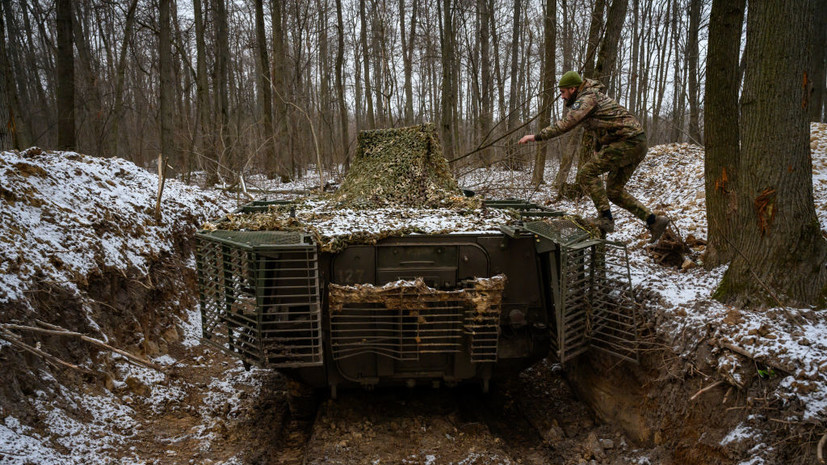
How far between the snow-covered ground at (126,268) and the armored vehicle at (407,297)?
2.43 ft

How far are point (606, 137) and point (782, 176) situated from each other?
1.74 m

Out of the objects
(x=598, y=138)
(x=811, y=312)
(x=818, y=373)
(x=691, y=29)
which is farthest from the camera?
(x=691, y=29)

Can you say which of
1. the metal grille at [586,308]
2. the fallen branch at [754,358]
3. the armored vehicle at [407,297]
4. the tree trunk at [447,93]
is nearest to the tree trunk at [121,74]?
the tree trunk at [447,93]

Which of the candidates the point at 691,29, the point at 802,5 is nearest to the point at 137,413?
the point at 802,5

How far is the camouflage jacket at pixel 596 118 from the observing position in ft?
16.3

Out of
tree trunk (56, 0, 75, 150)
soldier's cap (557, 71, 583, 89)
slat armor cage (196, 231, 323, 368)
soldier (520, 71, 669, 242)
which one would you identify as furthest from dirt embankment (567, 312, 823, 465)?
tree trunk (56, 0, 75, 150)

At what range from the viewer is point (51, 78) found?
844 inches

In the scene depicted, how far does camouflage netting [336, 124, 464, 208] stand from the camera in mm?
5406

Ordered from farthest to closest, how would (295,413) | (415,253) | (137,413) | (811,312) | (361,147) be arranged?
(361,147)
(295,413)
(137,413)
(415,253)
(811,312)

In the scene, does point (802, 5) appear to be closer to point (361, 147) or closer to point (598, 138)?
point (598, 138)

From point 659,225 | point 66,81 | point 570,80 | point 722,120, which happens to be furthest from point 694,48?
point 66,81

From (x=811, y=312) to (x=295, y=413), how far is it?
4.02 m

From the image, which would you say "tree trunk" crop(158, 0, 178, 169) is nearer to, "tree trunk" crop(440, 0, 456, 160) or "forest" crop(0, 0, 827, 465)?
"tree trunk" crop(440, 0, 456, 160)

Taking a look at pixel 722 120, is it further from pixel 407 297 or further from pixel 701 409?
pixel 407 297
